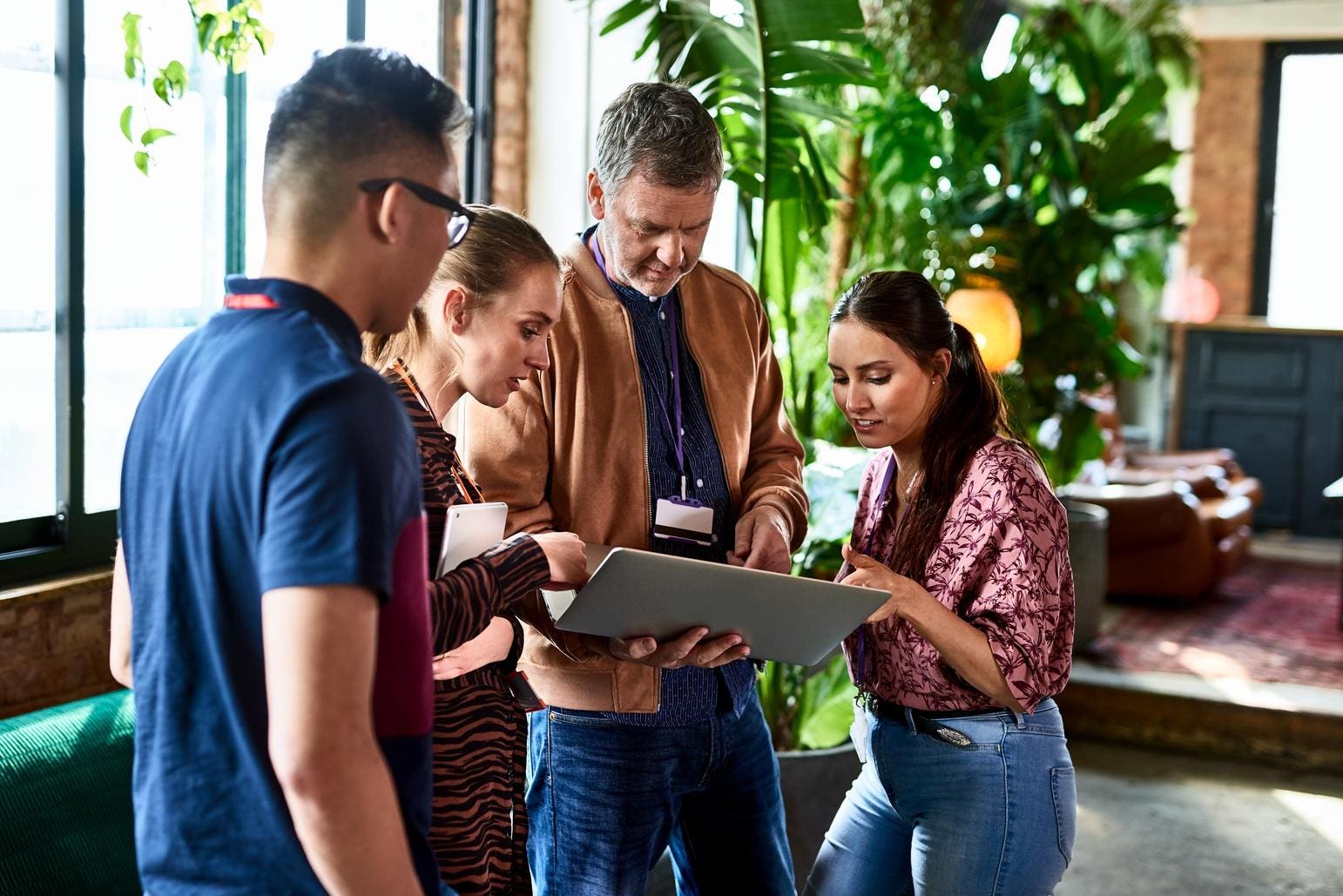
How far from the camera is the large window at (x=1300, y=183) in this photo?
8820mm

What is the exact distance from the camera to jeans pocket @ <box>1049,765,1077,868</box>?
172cm

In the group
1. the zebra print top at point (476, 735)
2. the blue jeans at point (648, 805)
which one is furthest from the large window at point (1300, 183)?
the zebra print top at point (476, 735)

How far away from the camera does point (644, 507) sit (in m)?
1.82

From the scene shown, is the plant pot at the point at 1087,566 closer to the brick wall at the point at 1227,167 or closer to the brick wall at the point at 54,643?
the brick wall at the point at 54,643

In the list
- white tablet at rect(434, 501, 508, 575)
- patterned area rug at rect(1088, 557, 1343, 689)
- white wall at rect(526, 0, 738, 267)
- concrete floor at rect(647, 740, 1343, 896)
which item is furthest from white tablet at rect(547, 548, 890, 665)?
patterned area rug at rect(1088, 557, 1343, 689)

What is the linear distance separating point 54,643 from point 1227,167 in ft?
28.7

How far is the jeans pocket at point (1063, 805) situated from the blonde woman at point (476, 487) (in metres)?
0.71

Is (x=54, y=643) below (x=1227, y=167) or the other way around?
below

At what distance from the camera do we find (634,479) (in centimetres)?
182

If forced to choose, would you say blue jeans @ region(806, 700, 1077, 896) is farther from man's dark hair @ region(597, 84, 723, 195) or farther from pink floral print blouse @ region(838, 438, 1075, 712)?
man's dark hair @ region(597, 84, 723, 195)

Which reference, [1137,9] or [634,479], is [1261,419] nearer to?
[1137,9]

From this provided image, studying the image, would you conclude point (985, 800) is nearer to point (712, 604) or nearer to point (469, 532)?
point (712, 604)

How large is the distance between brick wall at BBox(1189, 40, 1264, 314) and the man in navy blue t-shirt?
8.93 metres

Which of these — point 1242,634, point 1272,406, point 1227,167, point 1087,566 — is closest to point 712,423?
point 1087,566
